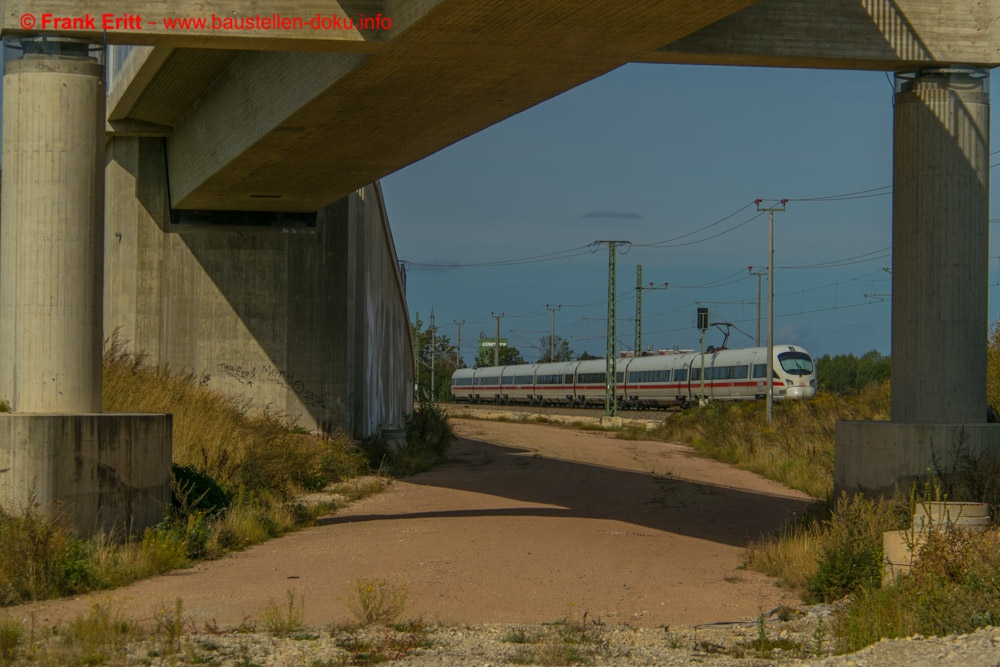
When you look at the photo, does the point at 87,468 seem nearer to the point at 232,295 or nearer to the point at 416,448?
the point at 232,295

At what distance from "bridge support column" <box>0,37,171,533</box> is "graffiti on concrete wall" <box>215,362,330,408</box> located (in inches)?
384

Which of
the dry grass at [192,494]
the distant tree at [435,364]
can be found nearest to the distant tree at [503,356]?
the distant tree at [435,364]

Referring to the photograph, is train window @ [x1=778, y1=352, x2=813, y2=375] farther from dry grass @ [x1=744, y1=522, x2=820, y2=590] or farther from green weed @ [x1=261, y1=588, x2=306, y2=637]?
green weed @ [x1=261, y1=588, x2=306, y2=637]

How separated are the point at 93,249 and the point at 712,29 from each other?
707 cm

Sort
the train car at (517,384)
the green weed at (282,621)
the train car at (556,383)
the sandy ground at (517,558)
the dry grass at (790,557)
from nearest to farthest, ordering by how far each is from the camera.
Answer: the green weed at (282,621)
the sandy ground at (517,558)
the dry grass at (790,557)
the train car at (556,383)
the train car at (517,384)

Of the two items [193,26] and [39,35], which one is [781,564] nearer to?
[193,26]

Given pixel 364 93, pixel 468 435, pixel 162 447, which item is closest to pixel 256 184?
pixel 364 93

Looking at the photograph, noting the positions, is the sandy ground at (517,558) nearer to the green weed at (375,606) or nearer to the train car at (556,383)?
the green weed at (375,606)

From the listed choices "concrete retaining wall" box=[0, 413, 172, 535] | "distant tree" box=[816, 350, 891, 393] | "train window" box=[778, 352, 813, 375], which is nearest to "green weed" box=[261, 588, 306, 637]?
"concrete retaining wall" box=[0, 413, 172, 535]

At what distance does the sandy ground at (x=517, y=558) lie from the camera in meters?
9.53

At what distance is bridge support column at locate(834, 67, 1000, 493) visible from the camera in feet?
40.9

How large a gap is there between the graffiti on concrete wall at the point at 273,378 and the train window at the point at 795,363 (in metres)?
34.1

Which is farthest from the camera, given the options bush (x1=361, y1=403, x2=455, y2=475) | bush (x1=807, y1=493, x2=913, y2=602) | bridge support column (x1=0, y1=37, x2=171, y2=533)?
bush (x1=361, y1=403, x2=455, y2=475)

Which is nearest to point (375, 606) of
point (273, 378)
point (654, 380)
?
Result: point (273, 378)
